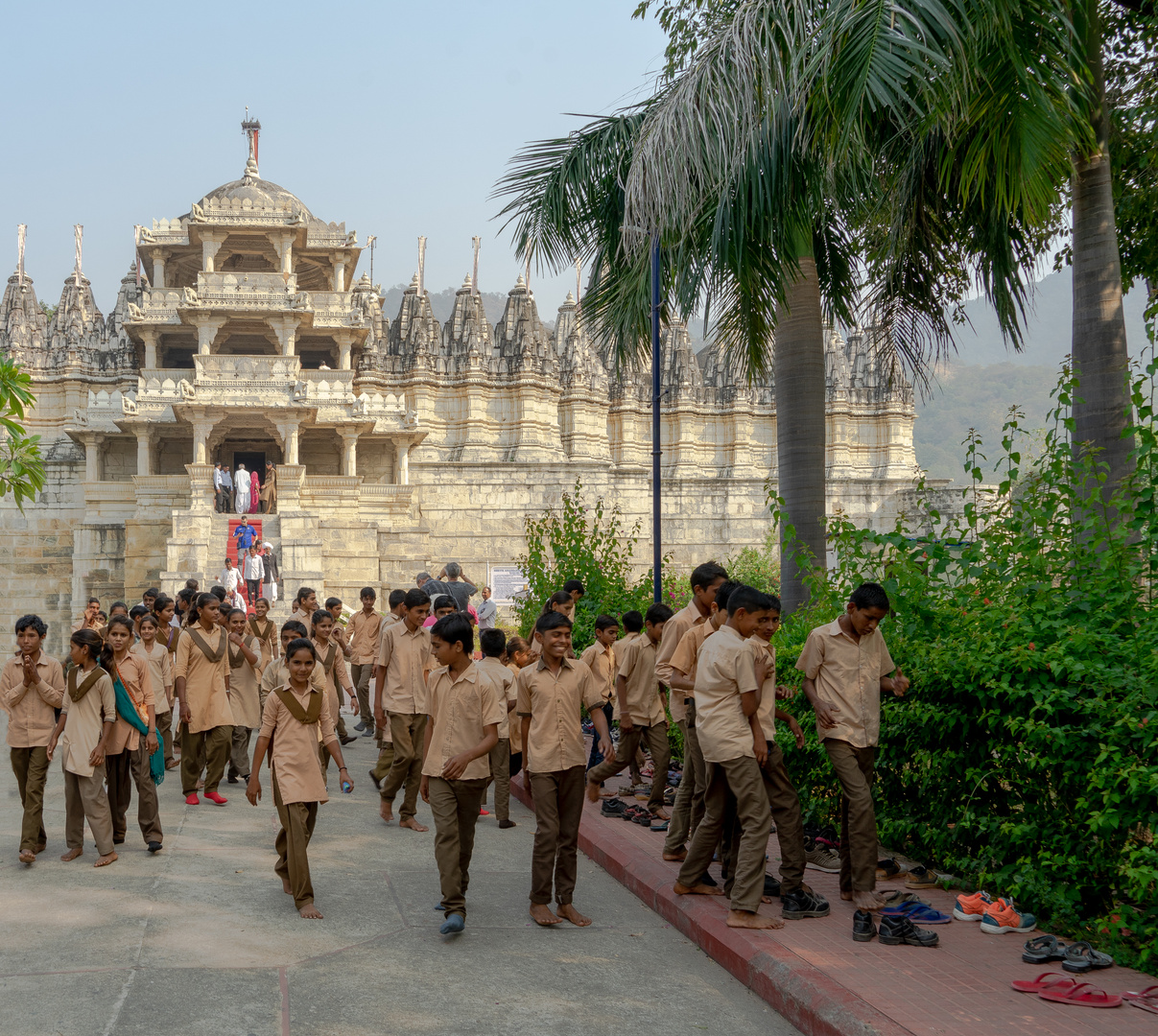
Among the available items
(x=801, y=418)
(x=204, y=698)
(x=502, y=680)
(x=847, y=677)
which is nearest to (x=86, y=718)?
(x=204, y=698)

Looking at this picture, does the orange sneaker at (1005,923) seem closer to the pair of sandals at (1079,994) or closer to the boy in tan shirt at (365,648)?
the pair of sandals at (1079,994)

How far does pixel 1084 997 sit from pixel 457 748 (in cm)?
307

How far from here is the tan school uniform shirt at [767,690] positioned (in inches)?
216

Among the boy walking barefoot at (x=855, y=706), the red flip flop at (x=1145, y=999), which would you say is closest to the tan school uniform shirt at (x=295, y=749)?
the boy walking barefoot at (x=855, y=706)

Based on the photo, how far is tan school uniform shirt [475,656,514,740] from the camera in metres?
5.81

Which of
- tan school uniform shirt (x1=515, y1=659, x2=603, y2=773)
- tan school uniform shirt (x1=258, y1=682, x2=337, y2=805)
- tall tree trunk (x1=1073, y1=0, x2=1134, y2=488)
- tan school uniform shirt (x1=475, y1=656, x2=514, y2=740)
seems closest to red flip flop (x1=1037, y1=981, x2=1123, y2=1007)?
tan school uniform shirt (x1=515, y1=659, x2=603, y2=773)

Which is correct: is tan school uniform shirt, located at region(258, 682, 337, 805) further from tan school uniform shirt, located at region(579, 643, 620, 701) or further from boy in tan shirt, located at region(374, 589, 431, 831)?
tan school uniform shirt, located at region(579, 643, 620, 701)

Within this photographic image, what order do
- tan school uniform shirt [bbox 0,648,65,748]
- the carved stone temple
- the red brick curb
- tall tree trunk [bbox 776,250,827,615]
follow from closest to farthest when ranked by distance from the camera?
1. the red brick curb
2. tan school uniform shirt [bbox 0,648,65,748]
3. tall tree trunk [bbox 776,250,827,615]
4. the carved stone temple

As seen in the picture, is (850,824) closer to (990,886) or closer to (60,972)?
(990,886)

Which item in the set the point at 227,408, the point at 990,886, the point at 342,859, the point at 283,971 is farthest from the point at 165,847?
the point at 227,408

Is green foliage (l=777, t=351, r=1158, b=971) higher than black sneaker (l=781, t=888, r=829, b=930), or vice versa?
green foliage (l=777, t=351, r=1158, b=971)

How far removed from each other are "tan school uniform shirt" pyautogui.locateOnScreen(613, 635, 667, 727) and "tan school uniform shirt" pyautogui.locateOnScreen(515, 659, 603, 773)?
210 cm

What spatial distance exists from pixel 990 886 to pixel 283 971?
12.1 feet

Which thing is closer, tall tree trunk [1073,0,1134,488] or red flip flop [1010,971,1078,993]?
red flip flop [1010,971,1078,993]
